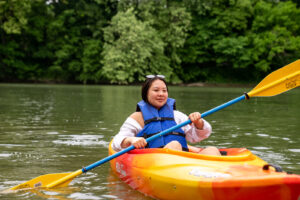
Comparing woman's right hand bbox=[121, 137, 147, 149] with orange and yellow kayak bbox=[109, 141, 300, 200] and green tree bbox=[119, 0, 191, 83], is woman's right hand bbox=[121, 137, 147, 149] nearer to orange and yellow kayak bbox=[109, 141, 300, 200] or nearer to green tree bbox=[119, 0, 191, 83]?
orange and yellow kayak bbox=[109, 141, 300, 200]

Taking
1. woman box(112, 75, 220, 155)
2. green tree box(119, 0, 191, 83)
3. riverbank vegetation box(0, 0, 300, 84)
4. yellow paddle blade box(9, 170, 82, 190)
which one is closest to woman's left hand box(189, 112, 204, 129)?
woman box(112, 75, 220, 155)

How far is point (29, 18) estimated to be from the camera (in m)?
37.1

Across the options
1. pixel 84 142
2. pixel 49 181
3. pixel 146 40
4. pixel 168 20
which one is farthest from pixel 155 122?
pixel 168 20

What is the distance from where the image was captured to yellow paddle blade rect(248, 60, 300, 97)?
4156 mm

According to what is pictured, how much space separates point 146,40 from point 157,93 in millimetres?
28137

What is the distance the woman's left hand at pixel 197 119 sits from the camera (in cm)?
412

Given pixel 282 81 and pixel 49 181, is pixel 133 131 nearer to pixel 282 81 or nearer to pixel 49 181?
pixel 49 181

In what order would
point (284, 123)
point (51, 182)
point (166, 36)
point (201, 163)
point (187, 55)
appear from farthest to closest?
point (187, 55), point (166, 36), point (284, 123), point (51, 182), point (201, 163)

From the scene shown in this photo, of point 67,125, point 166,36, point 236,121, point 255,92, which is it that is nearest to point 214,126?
point 236,121

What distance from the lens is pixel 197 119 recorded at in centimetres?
413

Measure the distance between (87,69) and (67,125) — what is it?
27052mm

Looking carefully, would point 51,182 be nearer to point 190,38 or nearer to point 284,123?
point 284,123

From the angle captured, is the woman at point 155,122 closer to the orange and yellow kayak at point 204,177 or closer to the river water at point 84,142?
the orange and yellow kayak at point 204,177

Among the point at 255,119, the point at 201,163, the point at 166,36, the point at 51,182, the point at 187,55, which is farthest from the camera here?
the point at 187,55
